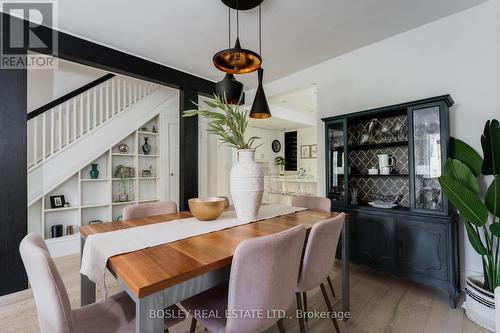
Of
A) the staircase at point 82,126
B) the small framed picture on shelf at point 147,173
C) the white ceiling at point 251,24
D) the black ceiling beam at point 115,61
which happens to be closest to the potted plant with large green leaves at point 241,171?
the white ceiling at point 251,24

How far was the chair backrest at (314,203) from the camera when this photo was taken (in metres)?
2.17

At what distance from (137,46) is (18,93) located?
126 cm

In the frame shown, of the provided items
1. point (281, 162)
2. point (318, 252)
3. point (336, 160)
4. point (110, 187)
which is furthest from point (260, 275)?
point (281, 162)

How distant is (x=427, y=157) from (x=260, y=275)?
207 cm

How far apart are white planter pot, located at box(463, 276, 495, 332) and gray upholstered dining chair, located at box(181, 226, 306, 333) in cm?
161

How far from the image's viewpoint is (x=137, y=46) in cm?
278

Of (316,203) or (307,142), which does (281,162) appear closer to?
(307,142)

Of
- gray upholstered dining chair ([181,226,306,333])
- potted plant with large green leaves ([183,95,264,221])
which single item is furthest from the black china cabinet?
gray upholstered dining chair ([181,226,306,333])

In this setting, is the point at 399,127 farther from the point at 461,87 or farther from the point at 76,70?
the point at 76,70

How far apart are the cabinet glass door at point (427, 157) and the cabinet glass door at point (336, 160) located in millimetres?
740

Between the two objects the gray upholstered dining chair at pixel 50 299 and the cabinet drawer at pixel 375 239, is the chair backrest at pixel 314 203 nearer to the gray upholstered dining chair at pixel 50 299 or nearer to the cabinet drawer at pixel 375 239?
the cabinet drawer at pixel 375 239

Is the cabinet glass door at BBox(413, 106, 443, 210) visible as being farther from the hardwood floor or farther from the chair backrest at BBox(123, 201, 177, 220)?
the chair backrest at BBox(123, 201, 177, 220)

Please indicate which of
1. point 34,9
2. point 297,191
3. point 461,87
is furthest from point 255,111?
point 297,191

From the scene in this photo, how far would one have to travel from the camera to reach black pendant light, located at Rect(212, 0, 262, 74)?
1.65m
